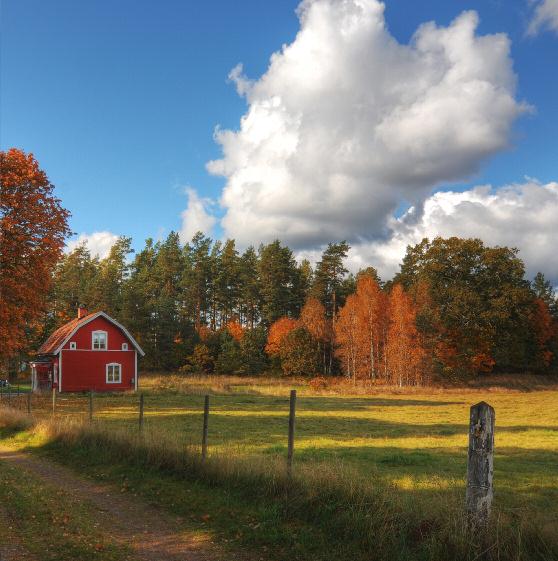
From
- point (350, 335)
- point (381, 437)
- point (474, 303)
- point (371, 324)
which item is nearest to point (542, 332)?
point (474, 303)

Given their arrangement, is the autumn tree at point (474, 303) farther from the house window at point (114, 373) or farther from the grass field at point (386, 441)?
the house window at point (114, 373)

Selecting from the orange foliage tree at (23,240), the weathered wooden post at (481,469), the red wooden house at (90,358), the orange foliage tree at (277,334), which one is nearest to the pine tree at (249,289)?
the orange foliage tree at (277,334)

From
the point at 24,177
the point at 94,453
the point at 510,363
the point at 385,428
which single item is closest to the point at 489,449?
the point at 94,453

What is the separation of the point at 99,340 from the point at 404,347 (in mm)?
31478

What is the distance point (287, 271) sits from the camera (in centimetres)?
8188

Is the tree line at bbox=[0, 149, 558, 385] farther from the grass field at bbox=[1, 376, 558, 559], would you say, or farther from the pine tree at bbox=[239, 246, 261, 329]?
the grass field at bbox=[1, 376, 558, 559]

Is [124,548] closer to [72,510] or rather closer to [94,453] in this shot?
[72,510]

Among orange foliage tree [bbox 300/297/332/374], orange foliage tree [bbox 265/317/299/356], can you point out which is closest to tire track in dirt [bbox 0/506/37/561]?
orange foliage tree [bbox 300/297/332/374]

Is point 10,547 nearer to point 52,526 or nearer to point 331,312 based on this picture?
point 52,526

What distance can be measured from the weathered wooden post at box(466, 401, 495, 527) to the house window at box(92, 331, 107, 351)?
43.2 meters

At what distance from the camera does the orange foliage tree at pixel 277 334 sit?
6975 cm

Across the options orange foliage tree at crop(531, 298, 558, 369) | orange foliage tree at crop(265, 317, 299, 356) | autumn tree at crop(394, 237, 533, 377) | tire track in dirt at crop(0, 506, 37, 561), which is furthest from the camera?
orange foliage tree at crop(265, 317, 299, 356)

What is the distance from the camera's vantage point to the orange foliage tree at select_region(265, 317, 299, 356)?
69.8 m

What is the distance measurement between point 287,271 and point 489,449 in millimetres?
76379
